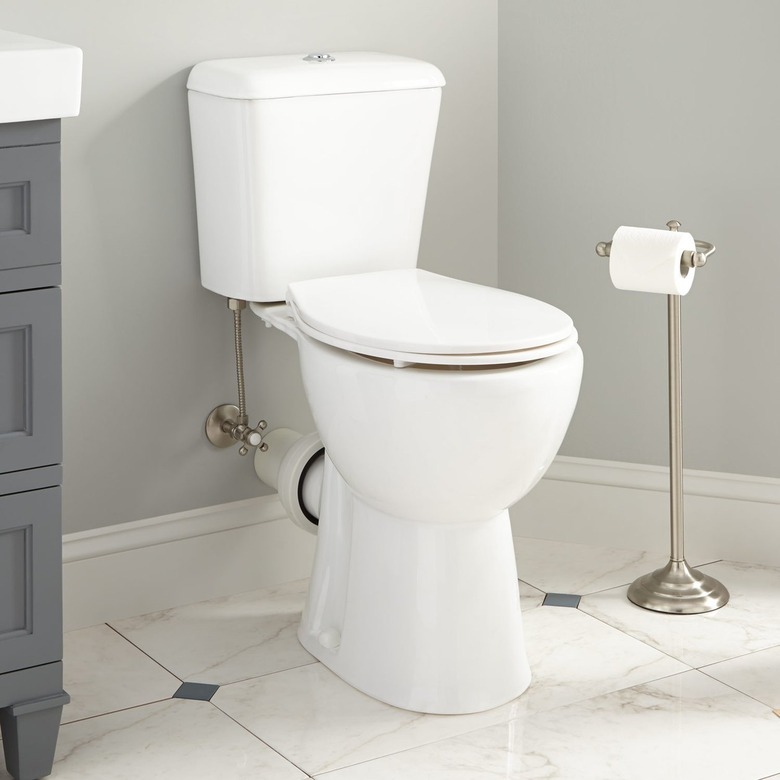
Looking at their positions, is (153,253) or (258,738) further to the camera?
(153,253)

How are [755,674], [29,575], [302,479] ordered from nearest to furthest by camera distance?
[29,575] → [755,674] → [302,479]

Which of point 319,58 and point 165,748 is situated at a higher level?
point 319,58

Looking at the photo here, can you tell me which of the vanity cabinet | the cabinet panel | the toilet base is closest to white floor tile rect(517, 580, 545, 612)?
the toilet base

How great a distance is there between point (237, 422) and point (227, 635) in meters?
0.35

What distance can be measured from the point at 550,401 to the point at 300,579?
Answer: 0.78 meters

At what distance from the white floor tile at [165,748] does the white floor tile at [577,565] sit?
68cm

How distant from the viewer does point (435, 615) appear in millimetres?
1726

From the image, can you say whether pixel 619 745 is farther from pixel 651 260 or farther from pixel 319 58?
pixel 319 58

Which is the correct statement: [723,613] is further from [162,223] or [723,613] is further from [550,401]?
[162,223]

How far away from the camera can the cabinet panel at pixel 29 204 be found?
1374mm

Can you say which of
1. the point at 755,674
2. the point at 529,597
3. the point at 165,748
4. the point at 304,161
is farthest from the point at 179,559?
the point at 755,674

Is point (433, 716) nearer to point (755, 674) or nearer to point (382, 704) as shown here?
point (382, 704)

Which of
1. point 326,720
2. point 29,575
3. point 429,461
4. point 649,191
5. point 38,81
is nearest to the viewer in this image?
point 38,81

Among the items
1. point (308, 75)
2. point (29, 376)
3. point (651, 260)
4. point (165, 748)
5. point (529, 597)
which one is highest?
point (308, 75)
